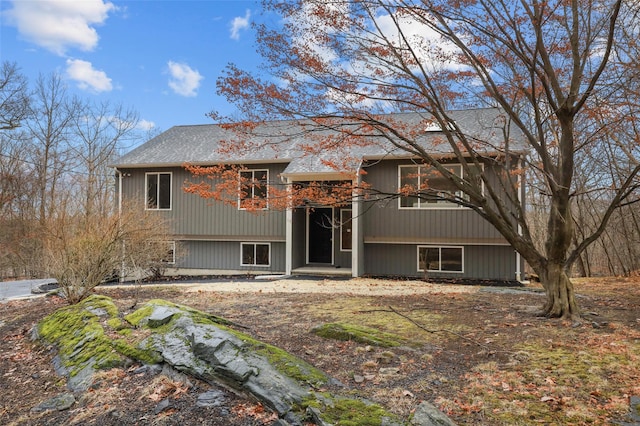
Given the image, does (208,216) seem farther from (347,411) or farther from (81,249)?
(347,411)

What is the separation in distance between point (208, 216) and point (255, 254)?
2.24 metres

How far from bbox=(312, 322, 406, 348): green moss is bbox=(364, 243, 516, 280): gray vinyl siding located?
9.01 meters

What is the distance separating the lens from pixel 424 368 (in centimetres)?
412

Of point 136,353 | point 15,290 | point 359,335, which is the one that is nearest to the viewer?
point 136,353

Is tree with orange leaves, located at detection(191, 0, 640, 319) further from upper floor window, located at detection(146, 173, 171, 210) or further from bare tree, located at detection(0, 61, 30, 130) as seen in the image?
bare tree, located at detection(0, 61, 30, 130)

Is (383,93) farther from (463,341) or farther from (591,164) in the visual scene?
(591,164)

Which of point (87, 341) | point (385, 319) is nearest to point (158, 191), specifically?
point (87, 341)

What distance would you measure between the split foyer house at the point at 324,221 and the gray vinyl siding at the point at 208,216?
37 mm

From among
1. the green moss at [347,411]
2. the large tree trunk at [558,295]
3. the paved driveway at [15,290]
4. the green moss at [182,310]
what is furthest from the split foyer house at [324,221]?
the green moss at [347,411]

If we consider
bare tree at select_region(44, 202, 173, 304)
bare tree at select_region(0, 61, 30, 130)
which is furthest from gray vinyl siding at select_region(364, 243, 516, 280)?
bare tree at select_region(0, 61, 30, 130)

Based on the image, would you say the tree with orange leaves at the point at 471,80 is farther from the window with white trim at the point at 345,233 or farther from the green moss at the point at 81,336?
the window with white trim at the point at 345,233

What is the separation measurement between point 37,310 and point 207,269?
7.81m

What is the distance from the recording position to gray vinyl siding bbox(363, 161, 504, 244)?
1328 cm

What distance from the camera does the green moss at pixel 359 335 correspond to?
4.86 meters
